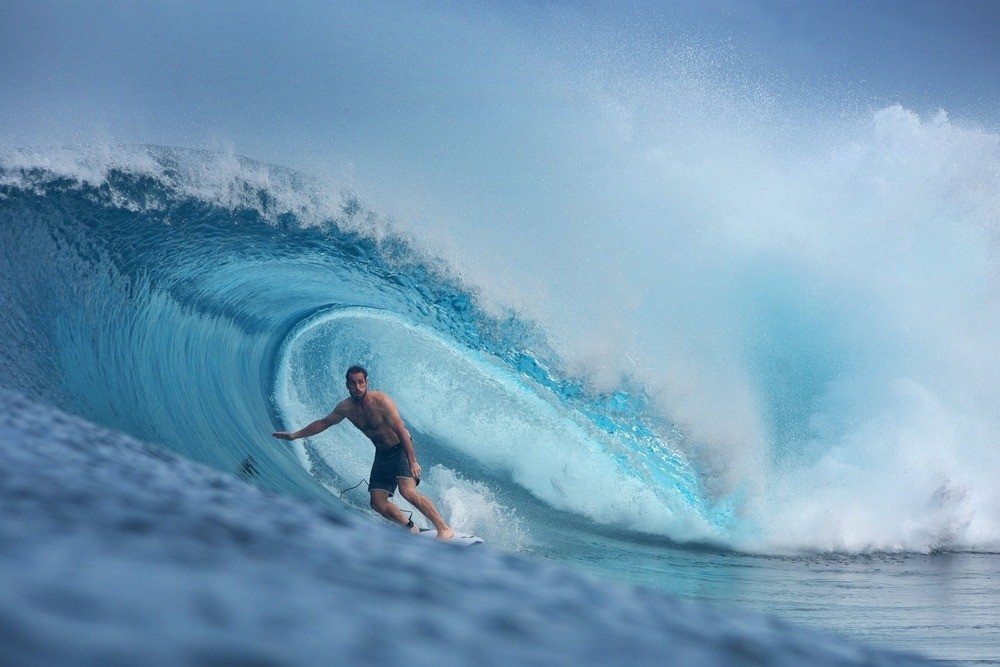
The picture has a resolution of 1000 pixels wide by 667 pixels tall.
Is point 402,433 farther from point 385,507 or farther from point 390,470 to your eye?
point 385,507

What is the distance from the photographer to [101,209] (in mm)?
7262

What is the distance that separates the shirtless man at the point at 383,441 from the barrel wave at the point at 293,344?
1.32 metres

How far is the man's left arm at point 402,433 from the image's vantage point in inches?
192

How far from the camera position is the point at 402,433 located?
16.6ft

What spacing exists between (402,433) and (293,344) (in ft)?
14.3

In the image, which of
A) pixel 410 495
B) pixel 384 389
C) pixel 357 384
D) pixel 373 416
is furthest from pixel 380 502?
pixel 384 389

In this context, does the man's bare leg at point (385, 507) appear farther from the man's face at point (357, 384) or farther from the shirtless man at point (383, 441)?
the man's face at point (357, 384)

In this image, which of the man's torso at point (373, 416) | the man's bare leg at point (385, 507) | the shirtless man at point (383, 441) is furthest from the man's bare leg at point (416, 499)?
the man's torso at point (373, 416)

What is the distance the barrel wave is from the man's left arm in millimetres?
1530

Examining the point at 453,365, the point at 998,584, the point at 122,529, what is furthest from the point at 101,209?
the point at 998,584

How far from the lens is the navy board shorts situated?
5102 millimetres

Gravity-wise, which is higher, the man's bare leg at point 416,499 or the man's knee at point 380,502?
the man's bare leg at point 416,499

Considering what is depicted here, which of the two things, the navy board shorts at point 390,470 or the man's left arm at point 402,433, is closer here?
the man's left arm at point 402,433

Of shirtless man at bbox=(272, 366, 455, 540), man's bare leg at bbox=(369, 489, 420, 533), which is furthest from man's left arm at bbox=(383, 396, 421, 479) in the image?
man's bare leg at bbox=(369, 489, 420, 533)
